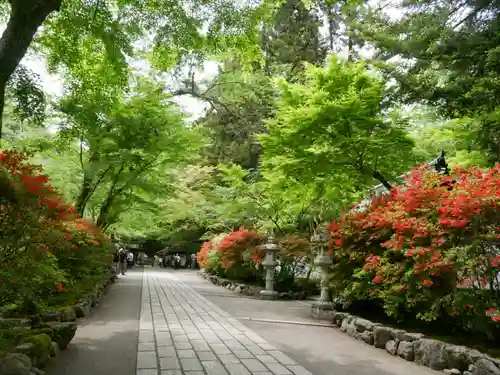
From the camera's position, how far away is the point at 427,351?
5559 mm

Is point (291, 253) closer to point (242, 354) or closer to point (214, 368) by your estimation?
point (242, 354)

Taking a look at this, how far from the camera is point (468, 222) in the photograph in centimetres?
593

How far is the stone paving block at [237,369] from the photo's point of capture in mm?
4672

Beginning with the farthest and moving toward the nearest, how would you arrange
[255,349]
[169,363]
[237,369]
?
[255,349] → [169,363] → [237,369]

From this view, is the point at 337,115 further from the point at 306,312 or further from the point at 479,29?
the point at 306,312

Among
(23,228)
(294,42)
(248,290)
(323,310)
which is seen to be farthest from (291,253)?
(294,42)

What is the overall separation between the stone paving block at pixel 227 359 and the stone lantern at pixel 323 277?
14.3 feet

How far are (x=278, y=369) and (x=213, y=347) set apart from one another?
134cm

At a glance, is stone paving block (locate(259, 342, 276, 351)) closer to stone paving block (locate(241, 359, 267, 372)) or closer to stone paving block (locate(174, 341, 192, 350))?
stone paving block (locate(241, 359, 267, 372))

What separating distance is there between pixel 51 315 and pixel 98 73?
4.93 metres

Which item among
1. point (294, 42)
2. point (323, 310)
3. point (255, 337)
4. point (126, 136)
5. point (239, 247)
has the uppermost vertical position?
point (294, 42)

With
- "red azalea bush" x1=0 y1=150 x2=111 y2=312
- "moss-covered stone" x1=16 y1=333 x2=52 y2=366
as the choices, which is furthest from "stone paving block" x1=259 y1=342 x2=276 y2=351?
"red azalea bush" x1=0 y1=150 x2=111 y2=312

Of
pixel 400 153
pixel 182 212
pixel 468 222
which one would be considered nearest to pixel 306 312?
pixel 400 153

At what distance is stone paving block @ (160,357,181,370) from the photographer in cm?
477
